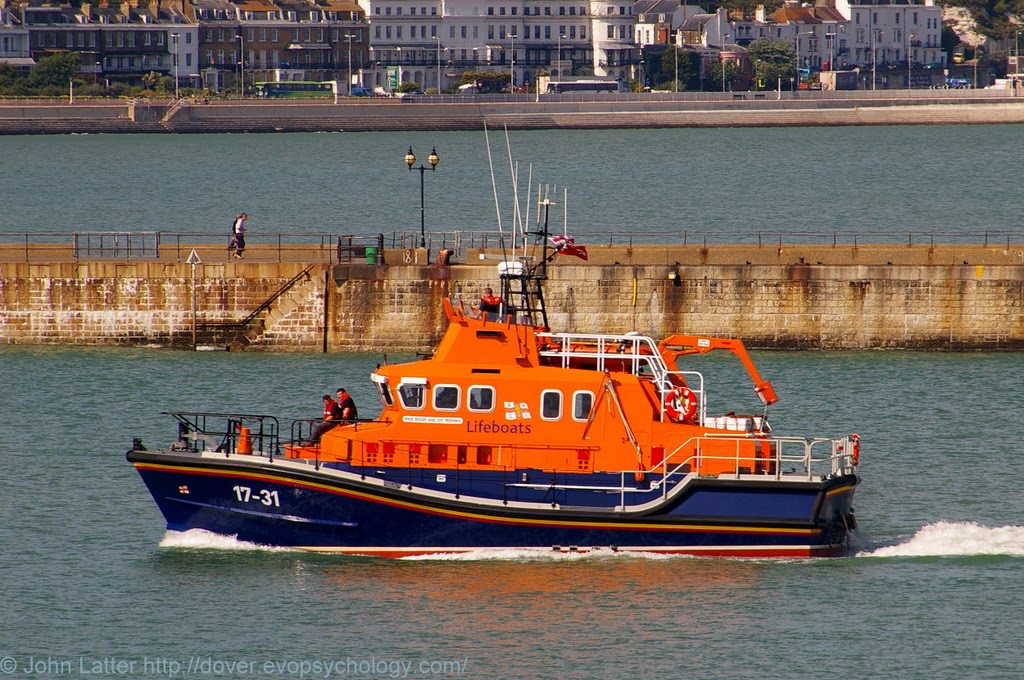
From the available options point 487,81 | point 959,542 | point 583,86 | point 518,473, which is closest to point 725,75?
point 583,86

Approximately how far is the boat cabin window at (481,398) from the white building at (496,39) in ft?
512

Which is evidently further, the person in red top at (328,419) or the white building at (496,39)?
the white building at (496,39)

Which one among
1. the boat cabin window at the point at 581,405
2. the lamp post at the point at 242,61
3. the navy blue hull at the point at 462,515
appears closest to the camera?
the navy blue hull at the point at 462,515

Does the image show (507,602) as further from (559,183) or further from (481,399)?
(559,183)

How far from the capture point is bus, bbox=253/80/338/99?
165 m

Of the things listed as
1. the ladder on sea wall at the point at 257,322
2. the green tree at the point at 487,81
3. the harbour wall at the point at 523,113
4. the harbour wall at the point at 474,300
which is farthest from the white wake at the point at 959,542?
the green tree at the point at 487,81

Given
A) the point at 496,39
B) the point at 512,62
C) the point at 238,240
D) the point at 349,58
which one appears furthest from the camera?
the point at 496,39

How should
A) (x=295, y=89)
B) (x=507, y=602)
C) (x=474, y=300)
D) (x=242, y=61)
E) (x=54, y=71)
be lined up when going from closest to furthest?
(x=507, y=602)
(x=474, y=300)
(x=54, y=71)
(x=295, y=89)
(x=242, y=61)

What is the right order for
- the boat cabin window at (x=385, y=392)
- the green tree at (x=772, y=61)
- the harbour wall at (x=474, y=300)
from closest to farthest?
the boat cabin window at (x=385, y=392) < the harbour wall at (x=474, y=300) < the green tree at (x=772, y=61)

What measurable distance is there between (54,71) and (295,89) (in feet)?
74.0

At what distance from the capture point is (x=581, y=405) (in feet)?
76.6

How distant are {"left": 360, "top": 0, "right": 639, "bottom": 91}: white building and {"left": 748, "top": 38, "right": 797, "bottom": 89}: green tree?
43.2 ft

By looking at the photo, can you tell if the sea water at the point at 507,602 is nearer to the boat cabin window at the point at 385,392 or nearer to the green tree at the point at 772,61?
the boat cabin window at the point at 385,392

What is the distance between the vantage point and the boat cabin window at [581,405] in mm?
23312
